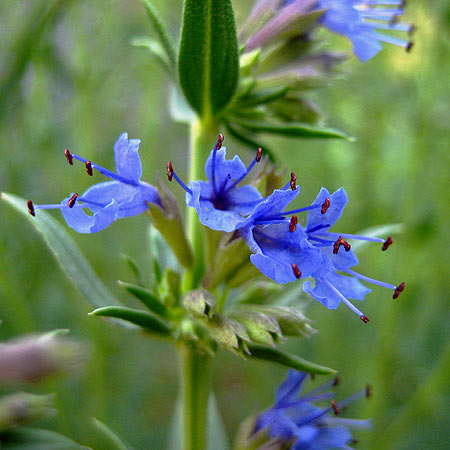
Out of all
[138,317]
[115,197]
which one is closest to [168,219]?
[115,197]

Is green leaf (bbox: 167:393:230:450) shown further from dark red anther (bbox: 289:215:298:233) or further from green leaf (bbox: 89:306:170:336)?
dark red anther (bbox: 289:215:298:233)

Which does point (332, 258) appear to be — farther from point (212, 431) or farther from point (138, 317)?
point (212, 431)

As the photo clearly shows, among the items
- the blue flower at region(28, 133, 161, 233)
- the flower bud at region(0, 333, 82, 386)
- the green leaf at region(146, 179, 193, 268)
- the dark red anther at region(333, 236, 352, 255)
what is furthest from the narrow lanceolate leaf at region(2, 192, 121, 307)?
the flower bud at region(0, 333, 82, 386)

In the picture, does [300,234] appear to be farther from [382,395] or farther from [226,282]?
[382,395]

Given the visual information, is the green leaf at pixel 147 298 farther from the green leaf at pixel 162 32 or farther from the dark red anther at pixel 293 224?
the green leaf at pixel 162 32

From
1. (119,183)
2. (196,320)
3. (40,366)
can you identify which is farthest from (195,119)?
(40,366)

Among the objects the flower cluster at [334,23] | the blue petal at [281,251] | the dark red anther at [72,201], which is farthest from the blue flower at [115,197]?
the flower cluster at [334,23]
